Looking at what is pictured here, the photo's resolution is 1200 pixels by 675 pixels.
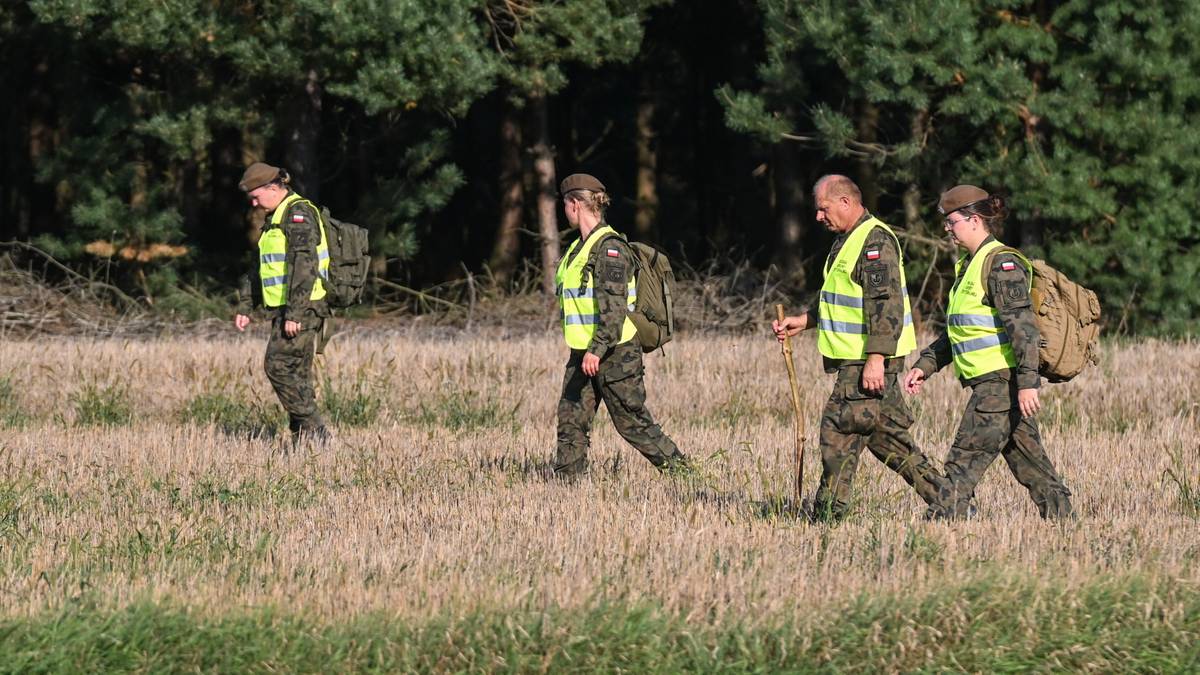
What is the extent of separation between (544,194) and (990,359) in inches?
579

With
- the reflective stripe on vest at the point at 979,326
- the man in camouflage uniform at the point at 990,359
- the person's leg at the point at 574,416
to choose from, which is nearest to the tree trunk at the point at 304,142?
the person's leg at the point at 574,416

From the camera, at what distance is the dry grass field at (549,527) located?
6.90 meters

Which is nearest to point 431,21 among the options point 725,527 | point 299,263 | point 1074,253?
point 1074,253

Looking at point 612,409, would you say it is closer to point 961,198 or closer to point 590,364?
point 590,364

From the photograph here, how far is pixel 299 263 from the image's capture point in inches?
434

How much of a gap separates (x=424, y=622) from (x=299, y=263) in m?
4.67

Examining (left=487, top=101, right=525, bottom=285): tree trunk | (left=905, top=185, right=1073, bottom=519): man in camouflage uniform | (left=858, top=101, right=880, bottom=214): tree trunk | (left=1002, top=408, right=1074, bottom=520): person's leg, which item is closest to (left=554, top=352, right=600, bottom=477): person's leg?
(left=905, top=185, right=1073, bottom=519): man in camouflage uniform

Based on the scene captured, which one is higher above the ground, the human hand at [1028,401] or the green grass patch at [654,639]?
the human hand at [1028,401]

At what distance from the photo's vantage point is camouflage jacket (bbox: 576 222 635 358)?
934cm

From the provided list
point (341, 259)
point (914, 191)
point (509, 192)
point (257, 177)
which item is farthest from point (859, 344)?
point (509, 192)

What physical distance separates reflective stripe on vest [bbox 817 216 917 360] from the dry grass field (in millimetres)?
802

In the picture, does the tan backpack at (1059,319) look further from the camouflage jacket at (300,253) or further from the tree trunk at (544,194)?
the tree trunk at (544,194)

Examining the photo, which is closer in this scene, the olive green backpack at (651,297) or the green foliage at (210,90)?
the olive green backpack at (651,297)

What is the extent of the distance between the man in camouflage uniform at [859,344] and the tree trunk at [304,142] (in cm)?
1295
